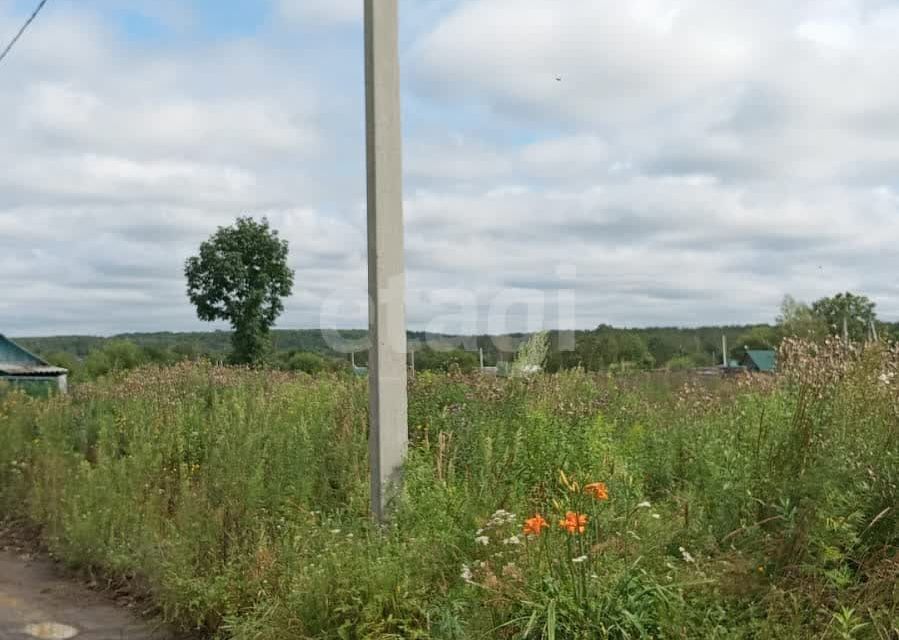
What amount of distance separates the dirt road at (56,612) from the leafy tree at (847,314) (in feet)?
15.5

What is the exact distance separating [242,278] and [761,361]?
31293mm

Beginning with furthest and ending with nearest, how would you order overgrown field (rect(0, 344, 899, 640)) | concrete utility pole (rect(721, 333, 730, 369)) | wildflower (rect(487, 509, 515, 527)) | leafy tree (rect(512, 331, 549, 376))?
concrete utility pole (rect(721, 333, 730, 369)) < leafy tree (rect(512, 331, 549, 376)) < wildflower (rect(487, 509, 515, 527)) < overgrown field (rect(0, 344, 899, 640))

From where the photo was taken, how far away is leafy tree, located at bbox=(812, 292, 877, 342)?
594 centimetres

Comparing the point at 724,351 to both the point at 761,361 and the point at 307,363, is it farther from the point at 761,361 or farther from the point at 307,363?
the point at 307,363

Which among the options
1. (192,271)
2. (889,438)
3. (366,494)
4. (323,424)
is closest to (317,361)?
(323,424)

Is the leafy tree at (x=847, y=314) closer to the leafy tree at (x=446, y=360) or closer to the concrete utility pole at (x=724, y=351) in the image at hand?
the concrete utility pole at (x=724, y=351)

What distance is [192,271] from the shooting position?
36.1 m

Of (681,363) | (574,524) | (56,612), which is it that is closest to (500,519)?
(574,524)

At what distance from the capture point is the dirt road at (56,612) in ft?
17.6

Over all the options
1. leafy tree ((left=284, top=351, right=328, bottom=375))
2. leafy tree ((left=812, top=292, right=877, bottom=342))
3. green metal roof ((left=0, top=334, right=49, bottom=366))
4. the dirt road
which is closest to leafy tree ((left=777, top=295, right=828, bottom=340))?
leafy tree ((left=812, top=292, right=877, bottom=342))

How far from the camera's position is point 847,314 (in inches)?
276

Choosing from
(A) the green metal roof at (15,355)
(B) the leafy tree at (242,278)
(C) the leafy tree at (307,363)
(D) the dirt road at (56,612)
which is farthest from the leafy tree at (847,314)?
(A) the green metal roof at (15,355)

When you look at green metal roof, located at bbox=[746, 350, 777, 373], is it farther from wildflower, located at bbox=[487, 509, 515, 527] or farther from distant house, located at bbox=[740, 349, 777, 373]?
wildflower, located at bbox=[487, 509, 515, 527]

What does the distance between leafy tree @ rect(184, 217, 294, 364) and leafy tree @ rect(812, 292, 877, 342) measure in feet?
93.4
